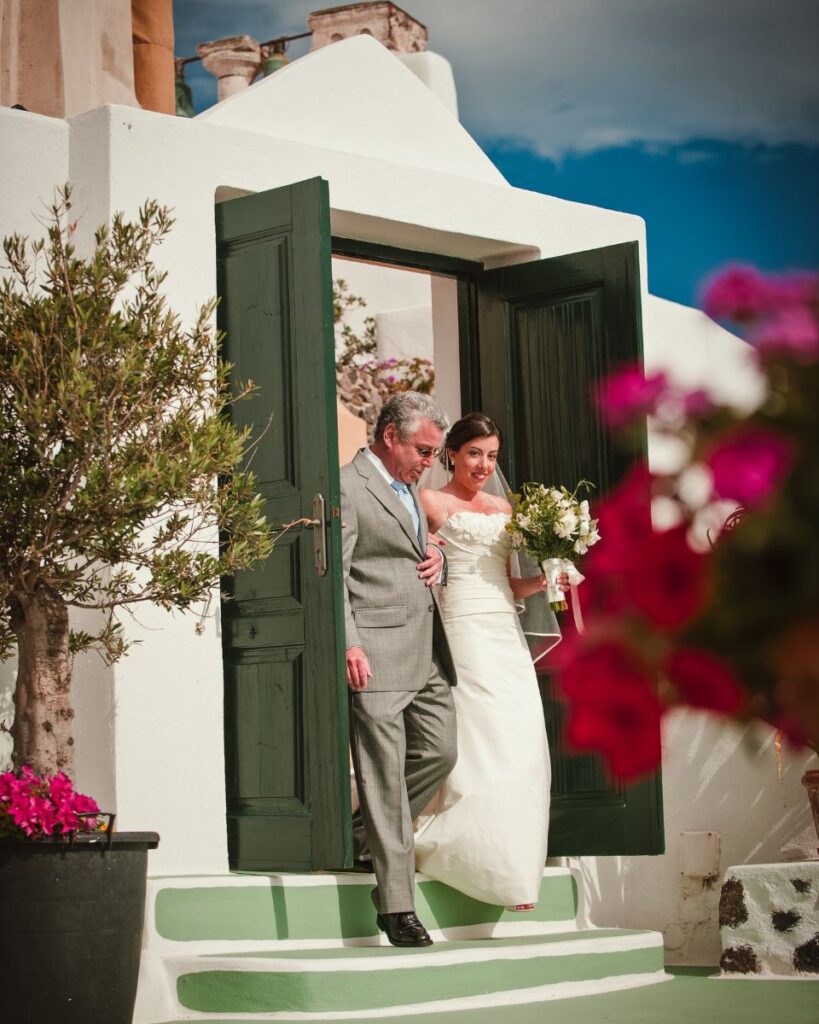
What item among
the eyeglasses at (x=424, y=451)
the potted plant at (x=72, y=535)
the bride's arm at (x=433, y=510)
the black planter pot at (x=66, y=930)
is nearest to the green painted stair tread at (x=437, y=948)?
the black planter pot at (x=66, y=930)

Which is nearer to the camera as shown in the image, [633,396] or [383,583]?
[633,396]

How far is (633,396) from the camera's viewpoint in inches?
58.0

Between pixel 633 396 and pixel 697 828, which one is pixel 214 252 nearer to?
pixel 697 828

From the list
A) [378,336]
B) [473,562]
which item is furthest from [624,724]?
[378,336]

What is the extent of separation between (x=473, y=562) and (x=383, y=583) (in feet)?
2.21

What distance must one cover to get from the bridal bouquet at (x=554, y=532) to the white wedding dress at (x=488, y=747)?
226 millimetres

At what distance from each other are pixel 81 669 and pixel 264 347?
1.43 meters

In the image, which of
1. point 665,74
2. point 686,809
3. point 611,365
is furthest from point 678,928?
point 665,74

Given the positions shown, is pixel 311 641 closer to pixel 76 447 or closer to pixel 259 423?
pixel 259 423

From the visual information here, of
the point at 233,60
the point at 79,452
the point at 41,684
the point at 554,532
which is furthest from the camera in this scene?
the point at 233,60

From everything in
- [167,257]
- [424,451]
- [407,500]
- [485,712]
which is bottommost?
[485,712]

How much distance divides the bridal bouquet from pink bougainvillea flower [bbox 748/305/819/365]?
16.8 feet

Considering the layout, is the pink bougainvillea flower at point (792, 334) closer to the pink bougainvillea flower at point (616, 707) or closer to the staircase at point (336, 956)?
the pink bougainvillea flower at point (616, 707)

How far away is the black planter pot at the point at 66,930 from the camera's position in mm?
4641
